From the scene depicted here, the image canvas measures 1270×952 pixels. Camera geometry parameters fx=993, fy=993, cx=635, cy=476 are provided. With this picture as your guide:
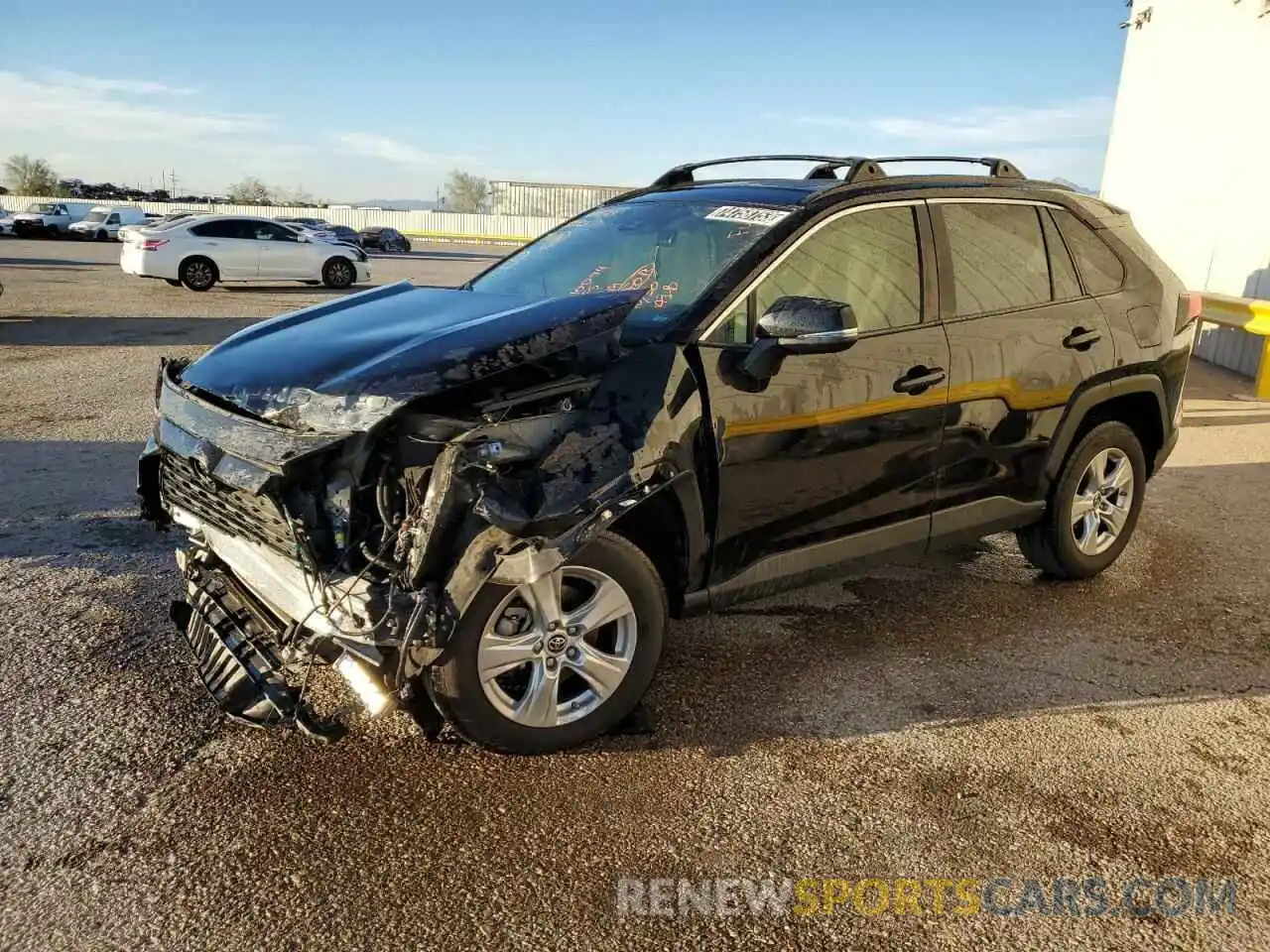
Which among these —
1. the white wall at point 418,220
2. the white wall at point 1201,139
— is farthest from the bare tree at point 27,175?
the white wall at point 1201,139

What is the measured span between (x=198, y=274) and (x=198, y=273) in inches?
0.7

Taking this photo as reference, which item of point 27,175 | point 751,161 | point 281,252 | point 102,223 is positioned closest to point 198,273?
point 281,252

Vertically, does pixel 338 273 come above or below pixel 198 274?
above

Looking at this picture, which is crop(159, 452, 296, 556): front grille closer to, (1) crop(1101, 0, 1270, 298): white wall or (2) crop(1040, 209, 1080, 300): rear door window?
(2) crop(1040, 209, 1080, 300): rear door window

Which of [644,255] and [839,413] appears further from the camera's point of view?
[644,255]

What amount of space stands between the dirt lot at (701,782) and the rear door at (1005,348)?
2.09 feet

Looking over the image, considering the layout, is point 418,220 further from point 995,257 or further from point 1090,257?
point 995,257

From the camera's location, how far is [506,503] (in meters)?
2.84

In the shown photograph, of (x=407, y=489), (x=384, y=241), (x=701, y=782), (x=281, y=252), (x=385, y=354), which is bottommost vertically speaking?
(x=701, y=782)

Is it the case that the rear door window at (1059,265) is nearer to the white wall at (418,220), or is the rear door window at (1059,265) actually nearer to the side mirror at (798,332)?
the side mirror at (798,332)

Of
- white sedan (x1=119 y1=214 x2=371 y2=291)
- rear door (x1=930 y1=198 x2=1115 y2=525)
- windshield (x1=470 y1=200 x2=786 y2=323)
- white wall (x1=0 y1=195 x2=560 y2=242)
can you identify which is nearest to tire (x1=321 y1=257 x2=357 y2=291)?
white sedan (x1=119 y1=214 x2=371 y2=291)

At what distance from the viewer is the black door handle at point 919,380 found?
3846 mm

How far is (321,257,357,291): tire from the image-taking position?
67.1ft

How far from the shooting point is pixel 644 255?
410cm
